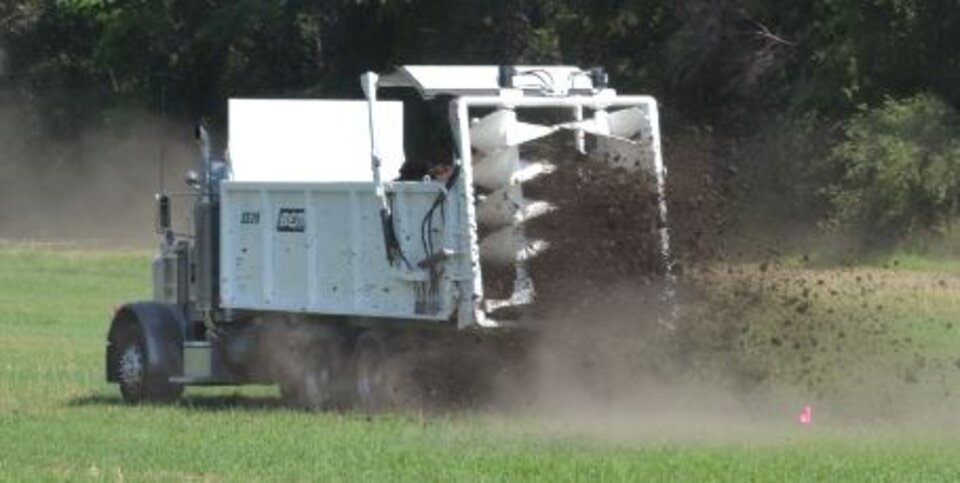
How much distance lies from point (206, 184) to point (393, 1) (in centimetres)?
4415

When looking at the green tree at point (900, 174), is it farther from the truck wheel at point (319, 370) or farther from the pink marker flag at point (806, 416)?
the pink marker flag at point (806, 416)

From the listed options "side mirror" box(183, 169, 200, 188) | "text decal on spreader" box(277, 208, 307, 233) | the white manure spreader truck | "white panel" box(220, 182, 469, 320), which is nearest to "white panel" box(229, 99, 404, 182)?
the white manure spreader truck

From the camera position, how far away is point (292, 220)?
71.1 ft

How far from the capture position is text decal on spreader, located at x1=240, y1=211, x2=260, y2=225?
2222 centimetres

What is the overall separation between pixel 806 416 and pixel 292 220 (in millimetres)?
5620

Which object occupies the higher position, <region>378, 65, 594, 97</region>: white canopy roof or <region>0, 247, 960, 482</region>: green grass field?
<region>378, 65, 594, 97</region>: white canopy roof

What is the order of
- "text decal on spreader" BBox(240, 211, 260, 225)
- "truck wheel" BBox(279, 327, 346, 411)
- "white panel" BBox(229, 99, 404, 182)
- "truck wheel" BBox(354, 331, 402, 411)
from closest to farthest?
"truck wheel" BBox(354, 331, 402, 411)
"truck wheel" BBox(279, 327, 346, 411)
"text decal on spreader" BBox(240, 211, 260, 225)
"white panel" BBox(229, 99, 404, 182)

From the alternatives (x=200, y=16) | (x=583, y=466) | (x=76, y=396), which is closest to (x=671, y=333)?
(x=583, y=466)

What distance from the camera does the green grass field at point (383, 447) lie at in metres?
15.0

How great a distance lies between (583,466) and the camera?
15.2 metres

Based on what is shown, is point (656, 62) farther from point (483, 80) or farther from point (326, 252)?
point (326, 252)

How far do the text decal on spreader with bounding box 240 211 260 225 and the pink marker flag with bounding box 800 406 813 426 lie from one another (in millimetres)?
6002

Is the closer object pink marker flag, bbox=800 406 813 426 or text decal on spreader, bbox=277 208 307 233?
pink marker flag, bbox=800 406 813 426

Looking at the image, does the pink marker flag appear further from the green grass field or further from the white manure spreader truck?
the white manure spreader truck
